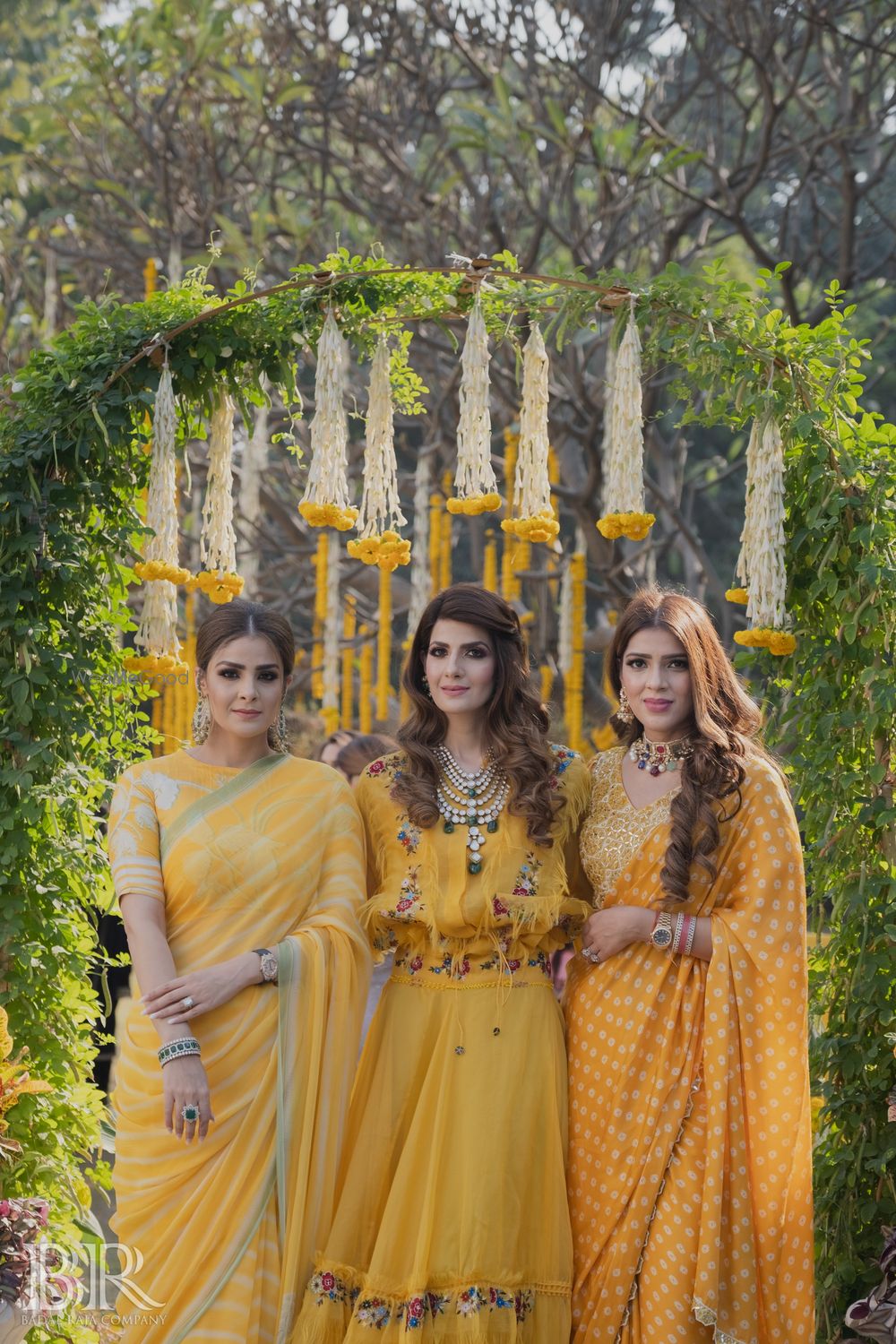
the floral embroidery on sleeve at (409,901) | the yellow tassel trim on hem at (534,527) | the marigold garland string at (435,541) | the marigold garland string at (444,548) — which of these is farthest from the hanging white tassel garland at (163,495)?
the marigold garland string at (444,548)

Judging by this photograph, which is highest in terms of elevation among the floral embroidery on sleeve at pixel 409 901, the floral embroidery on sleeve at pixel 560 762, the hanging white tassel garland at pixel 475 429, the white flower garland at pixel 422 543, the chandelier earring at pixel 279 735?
the white flower garland at pixel 422 543

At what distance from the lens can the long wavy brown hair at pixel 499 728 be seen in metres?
3.37

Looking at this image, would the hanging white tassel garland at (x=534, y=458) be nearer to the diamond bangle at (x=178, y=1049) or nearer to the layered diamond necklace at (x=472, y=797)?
the layered diamond necklace at (x=472, y=797)

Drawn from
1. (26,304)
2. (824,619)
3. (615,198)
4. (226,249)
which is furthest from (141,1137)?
(26,304)

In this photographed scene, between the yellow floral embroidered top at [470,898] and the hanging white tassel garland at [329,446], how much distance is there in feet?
2.66

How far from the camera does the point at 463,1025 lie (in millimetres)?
3279

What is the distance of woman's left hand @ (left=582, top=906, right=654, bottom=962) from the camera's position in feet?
10.7

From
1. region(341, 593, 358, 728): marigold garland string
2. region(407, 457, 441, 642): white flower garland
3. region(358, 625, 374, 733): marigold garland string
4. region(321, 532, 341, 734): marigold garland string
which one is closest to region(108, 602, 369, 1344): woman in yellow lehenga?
region(407, 457, 441, 642): white flower garland

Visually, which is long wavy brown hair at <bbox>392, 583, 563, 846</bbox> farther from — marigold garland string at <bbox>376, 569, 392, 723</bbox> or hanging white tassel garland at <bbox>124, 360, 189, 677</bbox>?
marigold garland string at <bbox>376, 569, 392, 723</bbox>

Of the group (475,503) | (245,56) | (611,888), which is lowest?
(611,888)

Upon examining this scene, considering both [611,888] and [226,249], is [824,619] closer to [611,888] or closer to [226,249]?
[611,888]

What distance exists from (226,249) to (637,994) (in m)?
8.34

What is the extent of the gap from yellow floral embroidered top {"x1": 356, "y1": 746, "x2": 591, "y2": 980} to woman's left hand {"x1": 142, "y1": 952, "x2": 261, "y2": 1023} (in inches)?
13.2

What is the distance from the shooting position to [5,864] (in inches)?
147
